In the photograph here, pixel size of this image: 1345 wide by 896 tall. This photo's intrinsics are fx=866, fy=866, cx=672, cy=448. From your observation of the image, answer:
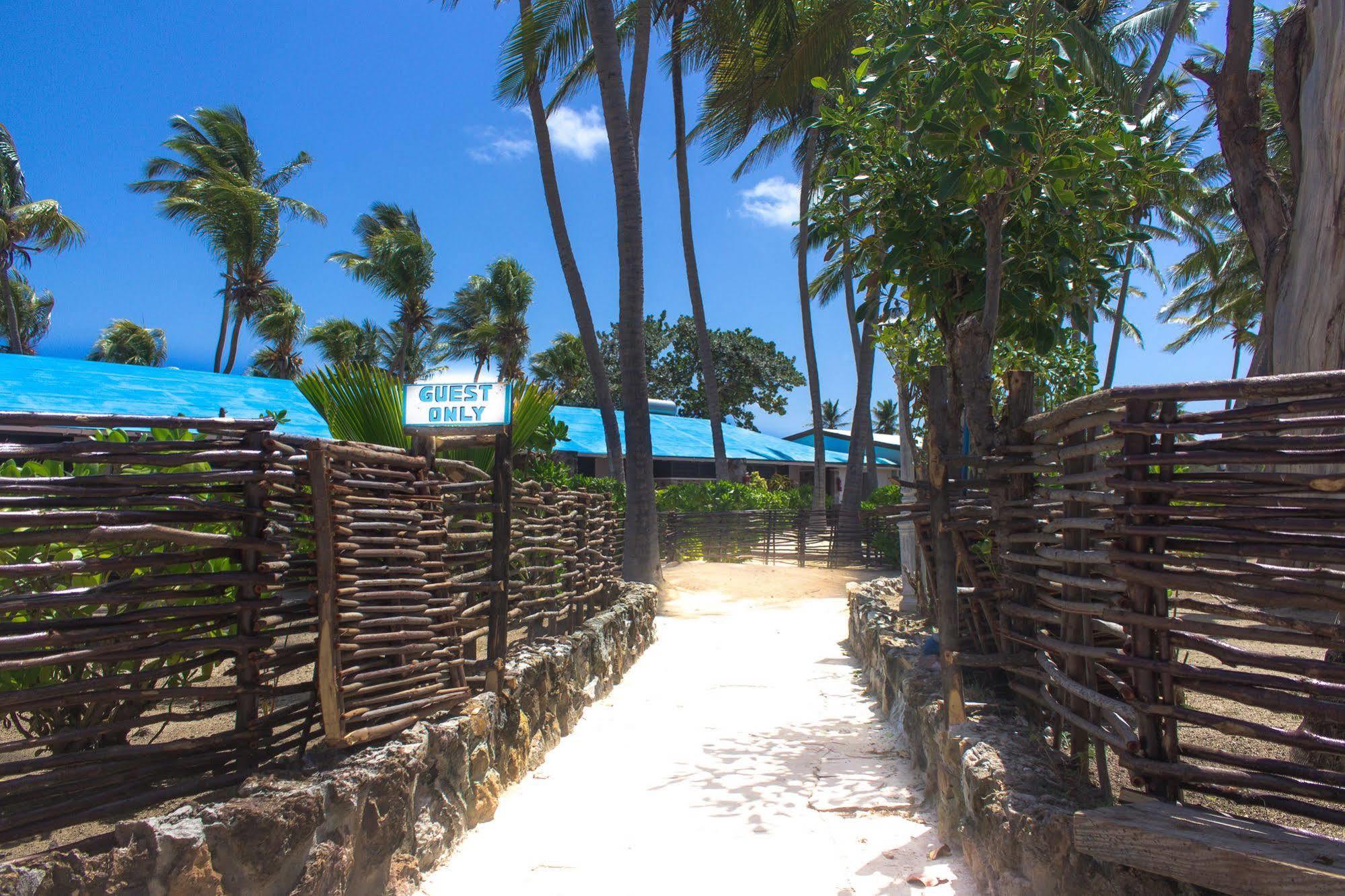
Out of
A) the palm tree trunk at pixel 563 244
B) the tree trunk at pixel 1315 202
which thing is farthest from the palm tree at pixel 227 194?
the tree trunk at pixel 1315 202

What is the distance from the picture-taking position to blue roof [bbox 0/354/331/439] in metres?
13.2

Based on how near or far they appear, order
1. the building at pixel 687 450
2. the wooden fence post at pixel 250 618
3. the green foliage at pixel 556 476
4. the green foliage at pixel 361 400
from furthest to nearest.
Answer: the building at pixel 687 450 → the green foliage at pixel 556 476 → the green foliage at pixel 361 400 → the wooden fence post at pixel 250 618

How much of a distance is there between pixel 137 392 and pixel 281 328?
20663 mm

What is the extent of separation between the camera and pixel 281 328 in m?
34.3

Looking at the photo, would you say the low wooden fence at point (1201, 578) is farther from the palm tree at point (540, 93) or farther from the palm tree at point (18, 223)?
the palm tree at point (18, 223)

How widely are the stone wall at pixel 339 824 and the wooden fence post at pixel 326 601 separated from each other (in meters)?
0.17

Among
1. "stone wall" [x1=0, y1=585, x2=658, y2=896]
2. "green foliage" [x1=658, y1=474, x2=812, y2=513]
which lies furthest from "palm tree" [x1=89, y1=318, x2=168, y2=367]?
"stone wall" [x1=0, y1=585, x2=658, y2=896]

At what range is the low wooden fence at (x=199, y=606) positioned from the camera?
2943mm

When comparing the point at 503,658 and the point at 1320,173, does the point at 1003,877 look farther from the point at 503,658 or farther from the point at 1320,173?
the point at 1320,173

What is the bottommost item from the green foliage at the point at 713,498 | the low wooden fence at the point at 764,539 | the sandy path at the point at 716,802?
the sandy path at the point at 716,802

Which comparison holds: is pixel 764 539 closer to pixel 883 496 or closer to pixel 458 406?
pixel 883 496

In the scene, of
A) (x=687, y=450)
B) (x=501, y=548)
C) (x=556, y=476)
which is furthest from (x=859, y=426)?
(x=501, y=548)

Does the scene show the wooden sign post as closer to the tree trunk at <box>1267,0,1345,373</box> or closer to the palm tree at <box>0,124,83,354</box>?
the tree trunk at <box>1267,0,1345,373</box>

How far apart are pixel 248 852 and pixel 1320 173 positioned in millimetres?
6900
